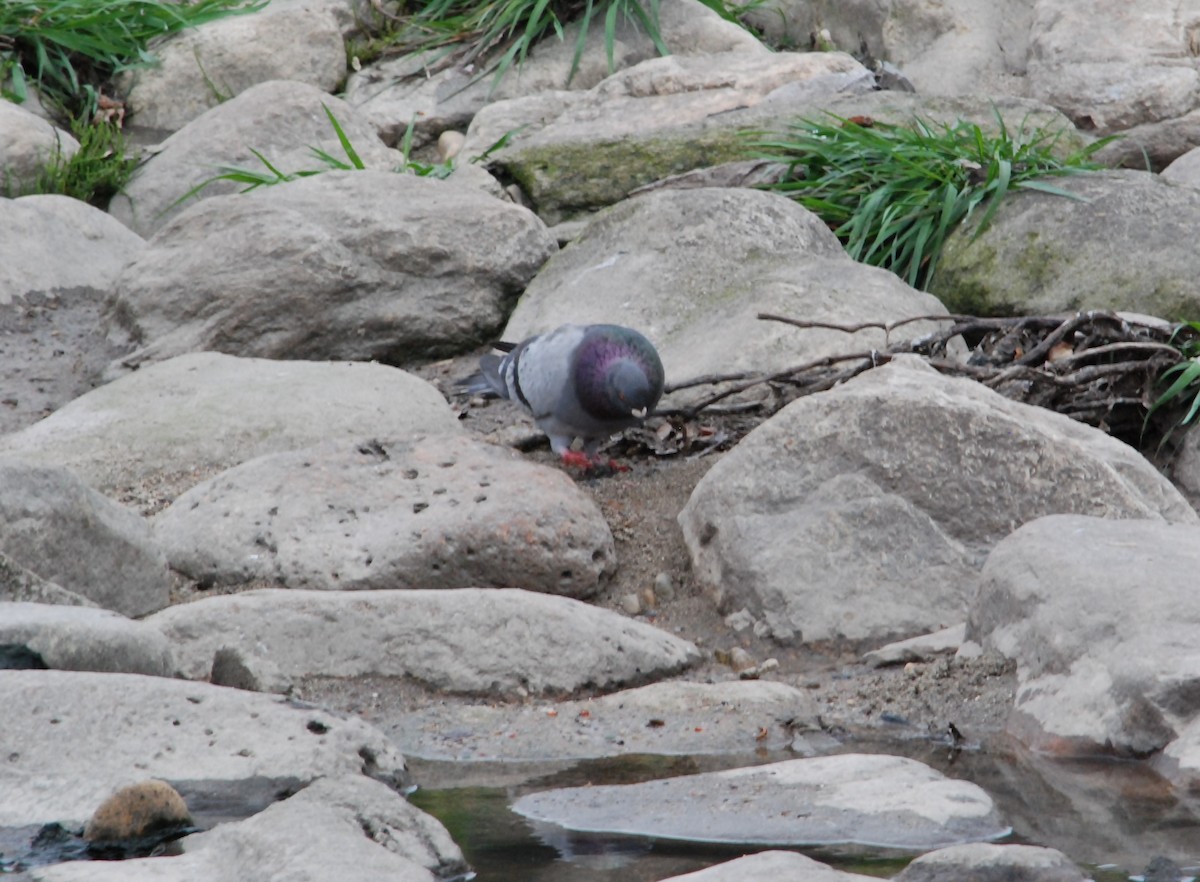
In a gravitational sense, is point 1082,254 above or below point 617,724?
above

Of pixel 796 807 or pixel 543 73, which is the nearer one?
pixel 796 807

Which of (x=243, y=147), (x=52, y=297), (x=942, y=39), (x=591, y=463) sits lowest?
(x=52, y=297)

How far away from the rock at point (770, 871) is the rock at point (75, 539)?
1.86 m

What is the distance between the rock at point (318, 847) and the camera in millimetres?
2211

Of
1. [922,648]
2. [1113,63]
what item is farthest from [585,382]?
[1113,63]

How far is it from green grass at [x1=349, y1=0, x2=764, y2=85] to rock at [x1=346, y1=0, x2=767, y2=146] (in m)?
0.04

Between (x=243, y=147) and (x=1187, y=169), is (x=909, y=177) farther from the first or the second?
(x=243, y=147)

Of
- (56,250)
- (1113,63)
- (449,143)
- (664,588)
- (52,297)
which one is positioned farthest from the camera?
(449,143)

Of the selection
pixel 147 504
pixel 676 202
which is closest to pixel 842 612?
pixel 147 504

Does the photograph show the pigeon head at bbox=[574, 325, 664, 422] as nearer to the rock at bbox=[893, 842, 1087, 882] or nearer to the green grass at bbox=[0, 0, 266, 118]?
the rock at bbox=[893, 842, 1087, 882]

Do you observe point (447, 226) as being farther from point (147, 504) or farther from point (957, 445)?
point (957, 445)

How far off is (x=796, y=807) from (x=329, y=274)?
3627mm

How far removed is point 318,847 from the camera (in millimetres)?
2258

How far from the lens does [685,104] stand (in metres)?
7.39
